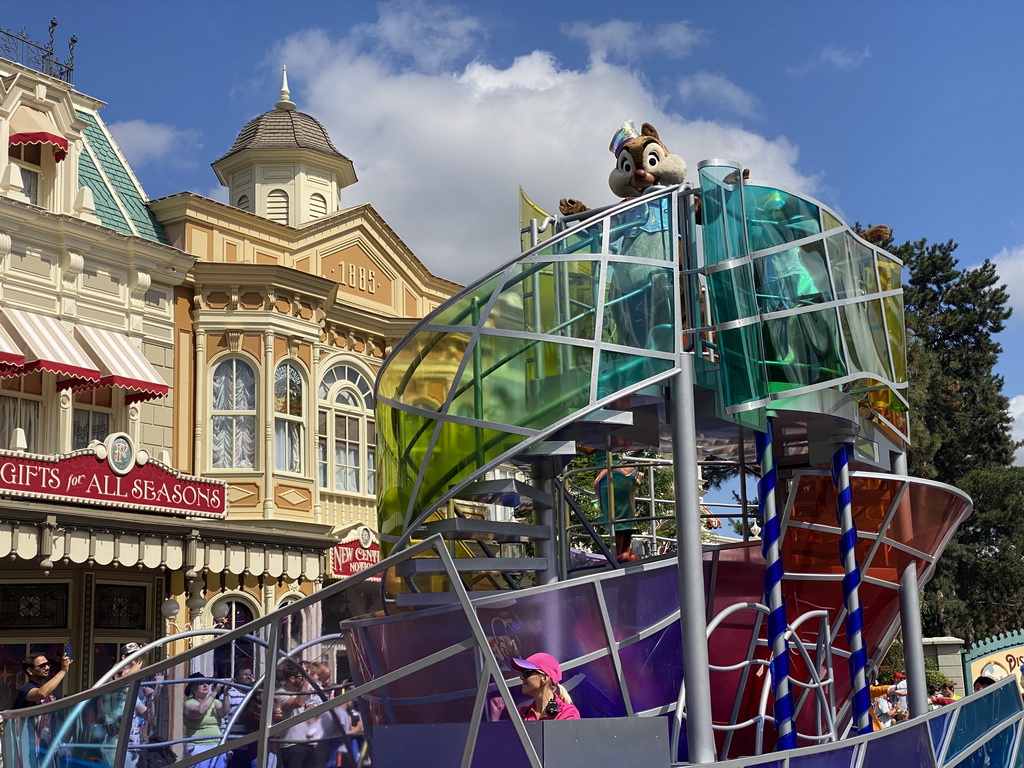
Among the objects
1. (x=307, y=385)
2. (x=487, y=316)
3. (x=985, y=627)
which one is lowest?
(x=985, y=627)

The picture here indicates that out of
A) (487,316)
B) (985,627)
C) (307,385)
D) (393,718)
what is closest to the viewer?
(393,718)

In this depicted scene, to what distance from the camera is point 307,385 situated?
24.4 meters

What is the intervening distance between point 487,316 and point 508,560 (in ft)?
6.16

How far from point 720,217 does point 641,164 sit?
145 centimetres

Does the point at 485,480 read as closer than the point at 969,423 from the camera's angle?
Yes

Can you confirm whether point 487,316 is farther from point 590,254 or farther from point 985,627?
point 985,627

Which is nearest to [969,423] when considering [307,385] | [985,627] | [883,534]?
[985,627]

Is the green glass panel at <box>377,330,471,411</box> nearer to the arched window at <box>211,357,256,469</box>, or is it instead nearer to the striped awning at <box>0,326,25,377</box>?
the striped awning at <box>0,326,25,377</box>

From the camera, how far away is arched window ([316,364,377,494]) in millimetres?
24984

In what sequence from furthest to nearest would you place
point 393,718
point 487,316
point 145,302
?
1. point 145,302
2. point 487,316
3. point 393,718

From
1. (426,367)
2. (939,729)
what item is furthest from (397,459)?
(939,729)

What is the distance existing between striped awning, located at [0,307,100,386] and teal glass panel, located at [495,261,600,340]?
470 inches

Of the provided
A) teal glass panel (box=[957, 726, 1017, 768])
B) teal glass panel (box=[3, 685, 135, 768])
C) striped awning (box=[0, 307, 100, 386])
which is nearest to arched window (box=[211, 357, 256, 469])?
striped awning (box=[0, 307, 100, 386])

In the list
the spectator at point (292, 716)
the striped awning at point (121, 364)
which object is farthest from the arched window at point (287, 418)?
the spectator at point (292, 716)
